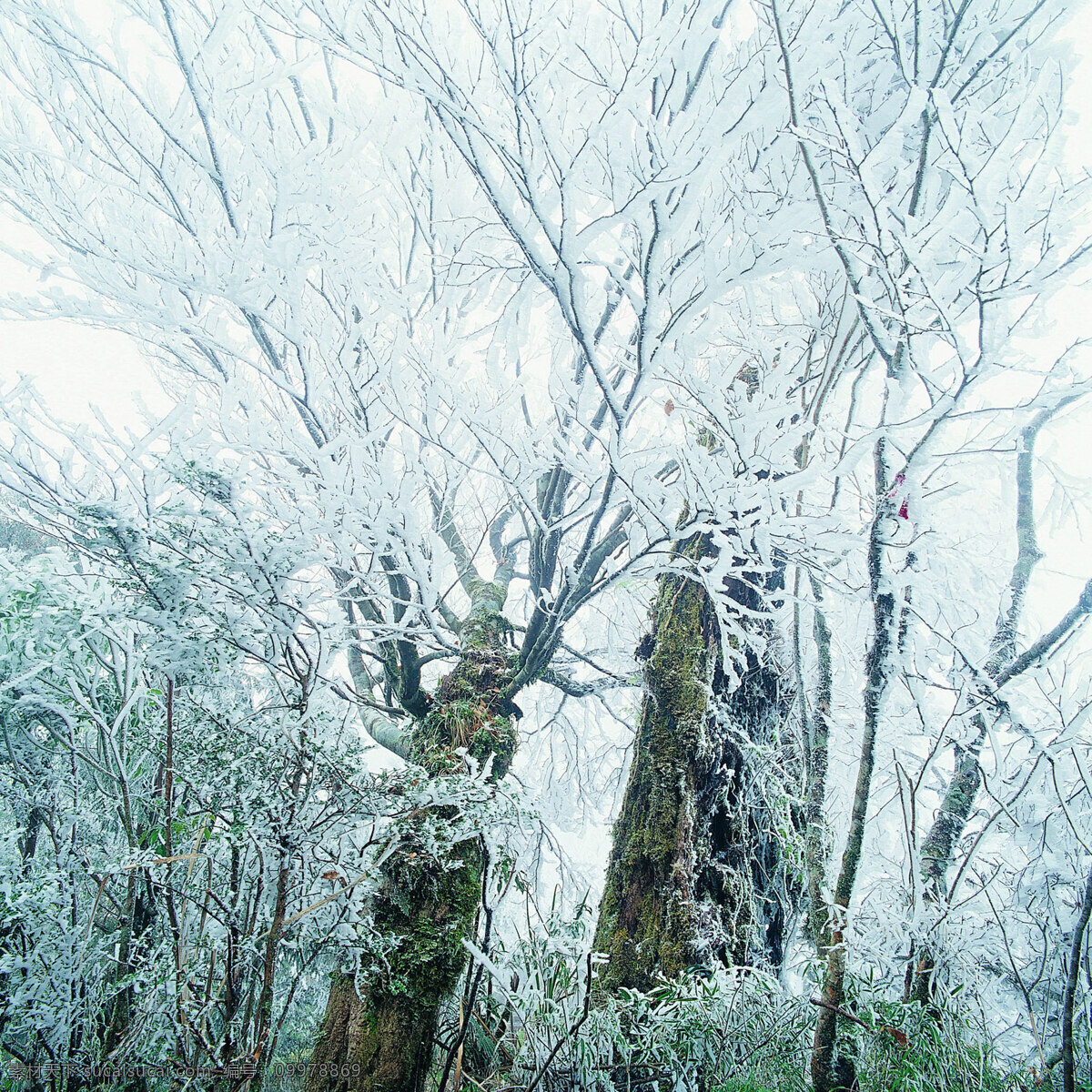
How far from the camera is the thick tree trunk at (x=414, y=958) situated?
7.04 ft

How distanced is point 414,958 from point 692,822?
4.63ft

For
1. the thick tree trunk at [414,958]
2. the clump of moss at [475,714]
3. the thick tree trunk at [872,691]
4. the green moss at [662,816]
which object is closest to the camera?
the thick tree trunk at [872,691]

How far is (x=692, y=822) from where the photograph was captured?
267 centimetres

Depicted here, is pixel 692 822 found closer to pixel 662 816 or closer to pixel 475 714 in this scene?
pixel 662 816

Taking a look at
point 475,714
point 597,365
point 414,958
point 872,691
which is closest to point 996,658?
point 872,691

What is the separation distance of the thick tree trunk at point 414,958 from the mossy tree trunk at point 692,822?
711 mm

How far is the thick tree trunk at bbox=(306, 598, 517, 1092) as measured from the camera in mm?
2145

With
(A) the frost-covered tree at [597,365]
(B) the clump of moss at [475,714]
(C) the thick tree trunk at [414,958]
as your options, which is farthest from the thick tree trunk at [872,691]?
(B) the clump of moss at [475,714]

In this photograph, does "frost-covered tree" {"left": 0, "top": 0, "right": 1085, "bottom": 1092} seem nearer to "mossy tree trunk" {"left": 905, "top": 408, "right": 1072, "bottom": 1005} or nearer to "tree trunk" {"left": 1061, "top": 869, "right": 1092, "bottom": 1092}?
"mossy tree trunk" {"left": 905, "top": 408, "right": 1072, "bottom": 1005}

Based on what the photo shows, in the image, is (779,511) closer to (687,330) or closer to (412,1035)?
(687,330)

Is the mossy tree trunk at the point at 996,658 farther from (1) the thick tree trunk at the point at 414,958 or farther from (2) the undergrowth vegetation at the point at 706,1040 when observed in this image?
(1) the thick tree trunk at the point at 414,958

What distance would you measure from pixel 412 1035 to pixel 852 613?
3.01 metres

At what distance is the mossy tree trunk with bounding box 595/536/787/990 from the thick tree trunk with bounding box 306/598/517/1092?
711 millimetres

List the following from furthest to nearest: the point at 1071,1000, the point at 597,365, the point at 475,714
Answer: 1. the point at 475,714
2. the point at 597,365
3. the point at 1071,1000
